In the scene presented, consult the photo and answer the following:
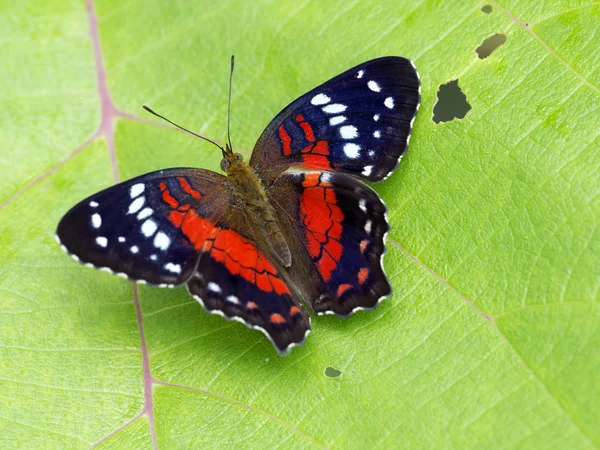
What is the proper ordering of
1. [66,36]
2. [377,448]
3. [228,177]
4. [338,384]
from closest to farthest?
[377,448] < [338,384] < [228,177] < [66,36]

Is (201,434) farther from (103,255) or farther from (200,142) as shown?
(200,142)

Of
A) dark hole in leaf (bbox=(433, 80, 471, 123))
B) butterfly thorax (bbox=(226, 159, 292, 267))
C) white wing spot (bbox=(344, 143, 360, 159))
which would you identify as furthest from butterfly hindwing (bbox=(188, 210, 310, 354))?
dark hole in leaf (bbox=(433, 80, 471, 123))

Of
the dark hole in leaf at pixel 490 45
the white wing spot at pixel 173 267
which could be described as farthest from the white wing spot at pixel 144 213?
the dark hole in leaf at pixel 490 45

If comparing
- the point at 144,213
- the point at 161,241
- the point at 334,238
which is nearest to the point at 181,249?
the point at 161,241

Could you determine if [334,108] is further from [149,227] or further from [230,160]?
[149,227]

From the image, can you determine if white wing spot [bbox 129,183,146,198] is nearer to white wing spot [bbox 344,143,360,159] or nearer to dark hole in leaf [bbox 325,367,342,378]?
white wing spot [bbox 344,143,360,159]

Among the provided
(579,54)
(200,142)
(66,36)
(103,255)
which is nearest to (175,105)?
(200,142)

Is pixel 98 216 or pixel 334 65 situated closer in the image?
pixel 98 216
